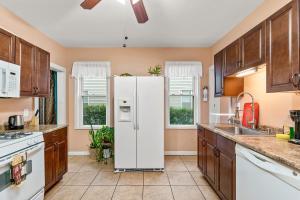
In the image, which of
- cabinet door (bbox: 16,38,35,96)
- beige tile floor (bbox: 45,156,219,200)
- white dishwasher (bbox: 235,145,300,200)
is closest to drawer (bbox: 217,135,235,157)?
white dishwasher (bbox: 235,145,300,200)

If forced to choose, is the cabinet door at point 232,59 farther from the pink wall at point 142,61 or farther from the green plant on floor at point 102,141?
the green plant on floor at point 102,141

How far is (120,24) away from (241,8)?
1871mm

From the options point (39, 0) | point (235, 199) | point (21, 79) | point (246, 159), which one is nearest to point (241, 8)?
point (246, 159)

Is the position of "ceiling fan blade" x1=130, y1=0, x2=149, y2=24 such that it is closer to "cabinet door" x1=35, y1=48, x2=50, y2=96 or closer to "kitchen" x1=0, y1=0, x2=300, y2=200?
"kitchen" x1=0, y1=0, x2=300, y2=200

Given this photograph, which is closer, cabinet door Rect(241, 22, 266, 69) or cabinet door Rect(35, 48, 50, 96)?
cabinet door Rect(241, 22, 266, 69)

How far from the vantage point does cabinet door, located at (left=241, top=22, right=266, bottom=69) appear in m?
2.25

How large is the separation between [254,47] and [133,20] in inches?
74.1

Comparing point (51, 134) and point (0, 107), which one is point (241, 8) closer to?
point (51, 134)

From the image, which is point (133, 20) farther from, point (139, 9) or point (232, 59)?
point (232, 59)

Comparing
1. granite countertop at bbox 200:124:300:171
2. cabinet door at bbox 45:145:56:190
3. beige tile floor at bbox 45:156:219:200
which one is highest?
granite countertop at bbox 200:124:300:171

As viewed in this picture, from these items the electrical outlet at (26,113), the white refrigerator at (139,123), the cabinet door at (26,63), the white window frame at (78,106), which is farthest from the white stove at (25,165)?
the white window frame at (78,106)

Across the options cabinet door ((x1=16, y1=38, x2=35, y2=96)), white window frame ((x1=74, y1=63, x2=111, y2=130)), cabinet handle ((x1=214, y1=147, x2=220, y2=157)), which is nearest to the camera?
cabinet handle ((x1=214, y1=147, x2=220, y2=157))

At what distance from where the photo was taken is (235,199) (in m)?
2.14

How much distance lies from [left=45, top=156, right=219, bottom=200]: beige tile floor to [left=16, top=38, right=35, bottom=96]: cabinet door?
4.91 ft
